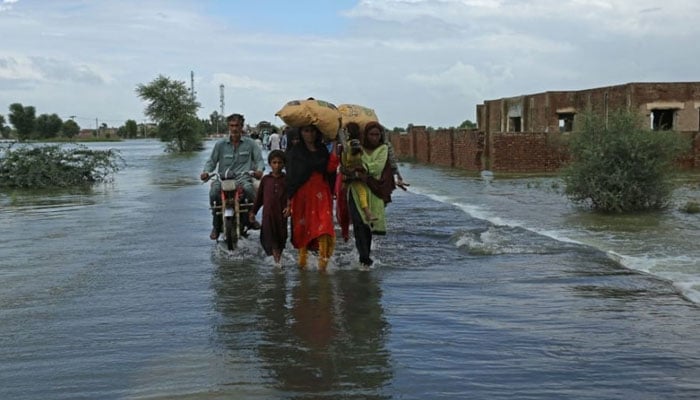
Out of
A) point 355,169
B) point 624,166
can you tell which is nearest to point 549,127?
point 624,166

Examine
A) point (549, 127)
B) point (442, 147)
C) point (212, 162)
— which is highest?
point (549, 127)

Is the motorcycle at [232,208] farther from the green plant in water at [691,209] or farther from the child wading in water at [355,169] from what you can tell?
the green plant in water at [691,209]

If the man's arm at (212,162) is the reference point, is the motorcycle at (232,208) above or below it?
below

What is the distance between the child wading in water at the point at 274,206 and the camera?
832 cm

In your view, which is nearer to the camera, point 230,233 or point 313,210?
point 313,210

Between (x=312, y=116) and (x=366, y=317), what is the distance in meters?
2.27

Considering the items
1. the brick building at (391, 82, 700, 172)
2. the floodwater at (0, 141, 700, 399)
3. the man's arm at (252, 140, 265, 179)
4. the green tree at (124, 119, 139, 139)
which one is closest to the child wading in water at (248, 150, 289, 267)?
the floodwater at (0, 141, 700, 399)

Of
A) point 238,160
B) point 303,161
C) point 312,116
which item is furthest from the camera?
point 238,160

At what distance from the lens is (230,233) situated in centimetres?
945

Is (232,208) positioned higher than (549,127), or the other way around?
(549,127)

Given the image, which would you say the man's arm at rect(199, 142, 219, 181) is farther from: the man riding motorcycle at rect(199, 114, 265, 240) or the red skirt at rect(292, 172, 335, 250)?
the red skirt at rect(292, 172, 335, 250)

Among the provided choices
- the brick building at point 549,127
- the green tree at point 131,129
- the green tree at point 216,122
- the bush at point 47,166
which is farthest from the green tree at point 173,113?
the green tree at point 131,129

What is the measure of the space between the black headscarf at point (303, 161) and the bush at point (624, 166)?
24.8 feet

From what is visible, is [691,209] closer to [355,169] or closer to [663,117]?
[355,169]
